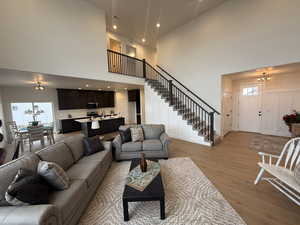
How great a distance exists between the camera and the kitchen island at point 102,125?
6043 millimetres

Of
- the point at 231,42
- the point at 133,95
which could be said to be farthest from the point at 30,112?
the point at 231,42

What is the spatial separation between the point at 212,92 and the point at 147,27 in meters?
4.57

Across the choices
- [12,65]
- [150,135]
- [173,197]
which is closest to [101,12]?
[12,65]

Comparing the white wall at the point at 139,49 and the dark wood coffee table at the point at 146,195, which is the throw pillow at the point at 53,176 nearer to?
the dark wood coffee table at the point at 146,195

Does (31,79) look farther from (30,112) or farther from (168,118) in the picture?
(168,118)

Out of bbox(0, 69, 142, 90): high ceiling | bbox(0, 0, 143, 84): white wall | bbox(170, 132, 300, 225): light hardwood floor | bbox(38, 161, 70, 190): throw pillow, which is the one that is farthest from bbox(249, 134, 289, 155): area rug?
bbox(0, 69, 142, 90): high ceiling

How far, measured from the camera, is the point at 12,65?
120 inches

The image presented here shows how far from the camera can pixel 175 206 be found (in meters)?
1.93

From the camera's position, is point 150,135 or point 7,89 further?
point 7,89

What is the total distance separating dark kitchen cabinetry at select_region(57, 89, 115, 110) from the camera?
727cm

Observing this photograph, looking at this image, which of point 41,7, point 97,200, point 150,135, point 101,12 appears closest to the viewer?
point 97,200

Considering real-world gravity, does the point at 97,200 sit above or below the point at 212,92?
below

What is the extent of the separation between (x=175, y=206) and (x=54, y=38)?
200 inches

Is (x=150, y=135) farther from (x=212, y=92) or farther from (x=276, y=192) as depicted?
(x=212, y=92)
